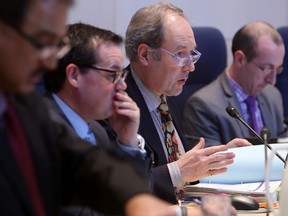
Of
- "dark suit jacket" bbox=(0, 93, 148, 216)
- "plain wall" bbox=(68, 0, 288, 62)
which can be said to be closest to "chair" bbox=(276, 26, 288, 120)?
"plain wall" bbox=(68, 0, 288, 62)

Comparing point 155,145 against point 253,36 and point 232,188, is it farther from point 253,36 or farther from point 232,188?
point 253,36

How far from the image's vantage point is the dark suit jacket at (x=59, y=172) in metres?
1.15

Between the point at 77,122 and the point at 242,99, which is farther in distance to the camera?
the point at 242,99

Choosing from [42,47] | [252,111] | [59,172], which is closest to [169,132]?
[252,111]

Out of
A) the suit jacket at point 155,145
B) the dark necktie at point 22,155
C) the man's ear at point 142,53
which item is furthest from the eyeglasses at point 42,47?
the man's ear at point 142,53

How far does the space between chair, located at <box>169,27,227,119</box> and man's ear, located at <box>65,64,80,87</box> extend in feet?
6.74

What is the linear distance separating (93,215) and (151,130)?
0.81m

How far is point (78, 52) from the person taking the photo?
1.85 m

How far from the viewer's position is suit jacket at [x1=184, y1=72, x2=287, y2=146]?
3279 millimetres

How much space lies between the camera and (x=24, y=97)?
4.10 ft

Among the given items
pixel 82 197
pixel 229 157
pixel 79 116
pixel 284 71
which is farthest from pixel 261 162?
pixel 284 71

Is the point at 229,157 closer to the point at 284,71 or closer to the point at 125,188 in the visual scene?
the point at 125,188

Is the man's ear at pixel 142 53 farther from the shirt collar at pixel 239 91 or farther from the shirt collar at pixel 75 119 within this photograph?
the shirt collar at pixel 239 91

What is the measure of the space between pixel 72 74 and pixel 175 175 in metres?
0.68
